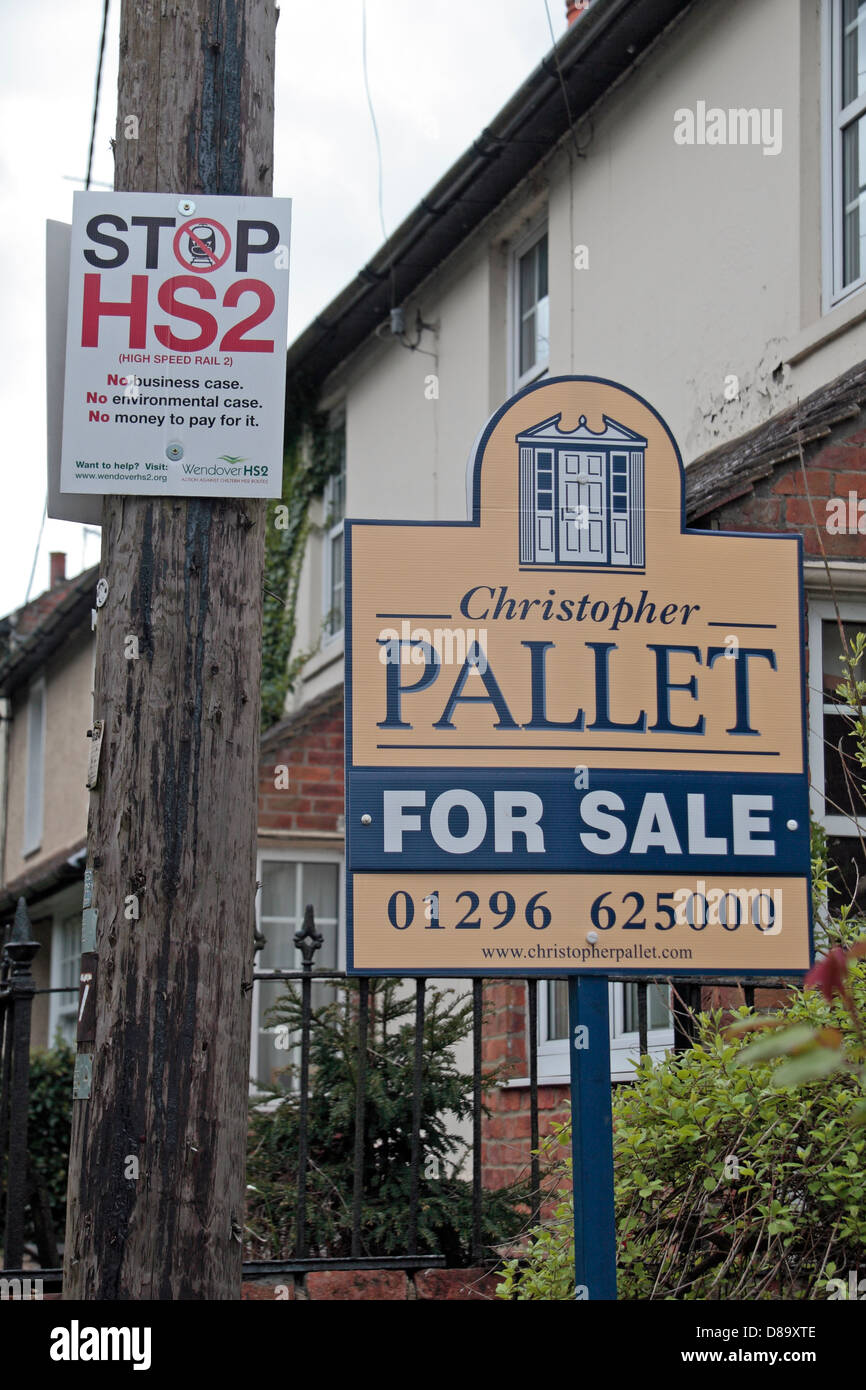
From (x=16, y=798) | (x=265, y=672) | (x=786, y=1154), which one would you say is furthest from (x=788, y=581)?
(x=16, y=798)

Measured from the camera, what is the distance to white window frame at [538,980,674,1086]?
7041 millimetres

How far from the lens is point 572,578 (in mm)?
3729

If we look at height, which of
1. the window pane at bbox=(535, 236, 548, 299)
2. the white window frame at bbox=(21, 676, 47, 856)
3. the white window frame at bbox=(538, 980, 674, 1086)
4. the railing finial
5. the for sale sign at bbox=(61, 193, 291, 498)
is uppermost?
the window pane at bbox=(535, 236, 548, 299)

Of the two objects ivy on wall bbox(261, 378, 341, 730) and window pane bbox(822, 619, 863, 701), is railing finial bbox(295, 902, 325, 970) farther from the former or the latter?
ivy on wall bbox(261, 378, 341, 730)

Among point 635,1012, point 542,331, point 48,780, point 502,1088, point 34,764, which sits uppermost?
point 542,331

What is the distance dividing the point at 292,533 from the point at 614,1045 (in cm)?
711

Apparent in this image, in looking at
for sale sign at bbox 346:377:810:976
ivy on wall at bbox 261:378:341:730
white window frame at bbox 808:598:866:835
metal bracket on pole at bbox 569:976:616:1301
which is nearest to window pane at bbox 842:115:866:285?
white window frame at bbox 808:598:866:835

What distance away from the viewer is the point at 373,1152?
6023 mm

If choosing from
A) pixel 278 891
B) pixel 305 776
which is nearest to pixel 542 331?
pixel 305 776

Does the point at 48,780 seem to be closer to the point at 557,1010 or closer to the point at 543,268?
the point at 543,268

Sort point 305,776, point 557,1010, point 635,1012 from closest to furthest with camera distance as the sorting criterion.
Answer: point 635,1012 → point 557,1010 → point 305,776

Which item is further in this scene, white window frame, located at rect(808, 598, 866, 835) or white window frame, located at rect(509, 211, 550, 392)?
white window frame, located at rect(509, 211, 550, 392)

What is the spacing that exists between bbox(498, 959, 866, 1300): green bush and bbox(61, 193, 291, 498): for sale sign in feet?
5.85
